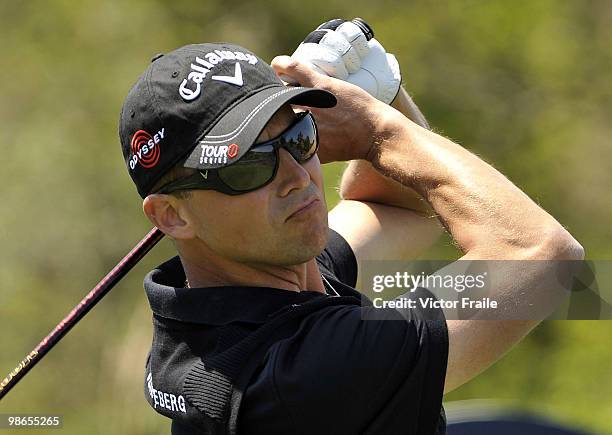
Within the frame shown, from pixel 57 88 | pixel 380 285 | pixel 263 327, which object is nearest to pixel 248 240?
pixel 263 327

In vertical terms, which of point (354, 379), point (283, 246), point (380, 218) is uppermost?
point (283, 246)

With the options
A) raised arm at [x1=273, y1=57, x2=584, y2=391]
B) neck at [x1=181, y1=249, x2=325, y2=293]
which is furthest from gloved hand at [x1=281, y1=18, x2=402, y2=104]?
neck at [x1=181, y1=249, x2=325, y2=293]

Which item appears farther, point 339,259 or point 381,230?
point 381,230

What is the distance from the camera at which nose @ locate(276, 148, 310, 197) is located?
Result: 2.37 meters

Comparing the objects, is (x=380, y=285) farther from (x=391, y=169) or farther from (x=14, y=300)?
(x=14, y=300)

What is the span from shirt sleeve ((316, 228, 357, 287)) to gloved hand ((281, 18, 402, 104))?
1.34 feet

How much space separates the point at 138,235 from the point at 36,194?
754 millimetres

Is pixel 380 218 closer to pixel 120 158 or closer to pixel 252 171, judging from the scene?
pixel 252 171

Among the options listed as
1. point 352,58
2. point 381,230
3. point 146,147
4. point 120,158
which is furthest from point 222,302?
point 120,158

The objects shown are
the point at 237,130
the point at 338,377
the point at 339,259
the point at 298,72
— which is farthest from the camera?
the point at 339,259

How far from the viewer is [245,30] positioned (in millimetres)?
8203

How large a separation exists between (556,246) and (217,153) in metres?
0.71

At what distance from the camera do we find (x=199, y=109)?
234 cm

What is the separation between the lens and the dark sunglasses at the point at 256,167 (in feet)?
7.64
